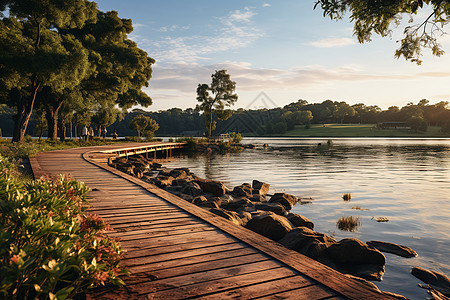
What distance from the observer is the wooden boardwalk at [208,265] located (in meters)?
2.96

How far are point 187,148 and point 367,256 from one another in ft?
134

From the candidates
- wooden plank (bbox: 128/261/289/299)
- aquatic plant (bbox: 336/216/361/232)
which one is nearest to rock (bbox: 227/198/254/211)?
aquatic plant (bbox: 336/216/361/232)

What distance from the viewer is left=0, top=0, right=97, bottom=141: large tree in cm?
2059

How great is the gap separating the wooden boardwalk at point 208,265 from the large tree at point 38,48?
19.1 metres

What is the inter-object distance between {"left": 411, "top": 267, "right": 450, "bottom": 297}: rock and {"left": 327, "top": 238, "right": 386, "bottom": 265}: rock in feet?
1.96

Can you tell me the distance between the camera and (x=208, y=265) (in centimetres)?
356

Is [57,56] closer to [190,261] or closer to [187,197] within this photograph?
[187,197]

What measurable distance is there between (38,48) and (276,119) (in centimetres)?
12769

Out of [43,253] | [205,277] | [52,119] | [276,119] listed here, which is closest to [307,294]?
[205,277]

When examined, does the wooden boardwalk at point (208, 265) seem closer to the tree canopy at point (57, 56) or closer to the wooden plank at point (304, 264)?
the wooden plank at point (304, 264)

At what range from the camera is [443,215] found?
10.5 metres

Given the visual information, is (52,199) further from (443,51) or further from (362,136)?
(362,136)

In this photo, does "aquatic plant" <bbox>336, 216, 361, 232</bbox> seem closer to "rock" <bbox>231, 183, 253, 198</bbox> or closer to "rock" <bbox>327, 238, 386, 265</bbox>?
"rock" <bbox>327, 238, 386, 265</bbox>

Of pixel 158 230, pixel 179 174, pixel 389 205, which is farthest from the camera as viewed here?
pixel 179 174
